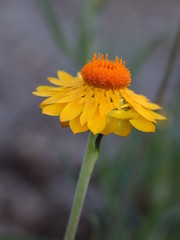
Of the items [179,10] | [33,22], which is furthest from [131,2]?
[33,22]

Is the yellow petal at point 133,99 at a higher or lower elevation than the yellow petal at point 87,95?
higher

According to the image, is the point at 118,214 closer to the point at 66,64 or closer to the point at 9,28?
the point at 66,64

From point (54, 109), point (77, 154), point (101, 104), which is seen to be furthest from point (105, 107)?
point (77, 154)

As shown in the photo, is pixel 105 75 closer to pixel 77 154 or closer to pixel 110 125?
pixel 110 125

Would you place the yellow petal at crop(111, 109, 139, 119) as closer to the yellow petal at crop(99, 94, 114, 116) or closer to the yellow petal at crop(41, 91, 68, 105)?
the yellow petal at crop(99, 94, 114, 116)

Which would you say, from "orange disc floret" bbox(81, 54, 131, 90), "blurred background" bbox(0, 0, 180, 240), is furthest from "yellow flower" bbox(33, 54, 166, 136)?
"blurred background" bbox(0, 0, 180, 240)

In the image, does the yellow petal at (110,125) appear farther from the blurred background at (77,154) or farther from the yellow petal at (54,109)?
the blurred background at (77,154)

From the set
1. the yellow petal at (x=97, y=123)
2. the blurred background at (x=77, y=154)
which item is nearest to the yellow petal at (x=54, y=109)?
the yellow petal at (x=97, y=123)
